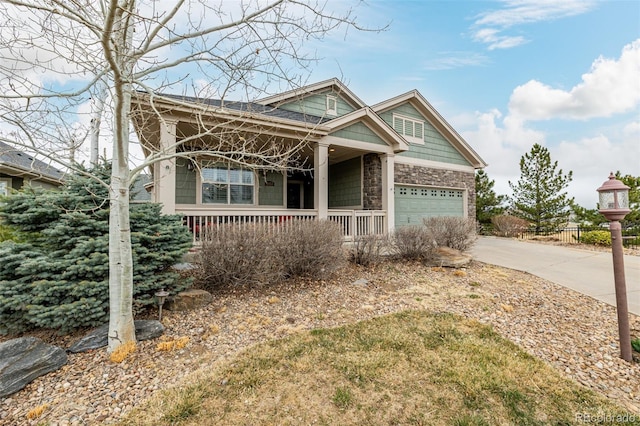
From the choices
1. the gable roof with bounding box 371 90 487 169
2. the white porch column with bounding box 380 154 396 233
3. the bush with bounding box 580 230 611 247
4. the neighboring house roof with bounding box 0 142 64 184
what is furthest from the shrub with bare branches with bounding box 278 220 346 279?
the bush with bounding box 580 230 611 247

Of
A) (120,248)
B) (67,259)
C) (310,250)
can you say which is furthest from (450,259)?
(67,259)

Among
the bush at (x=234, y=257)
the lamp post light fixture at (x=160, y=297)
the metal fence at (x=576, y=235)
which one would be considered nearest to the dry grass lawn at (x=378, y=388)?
the lamp post light fixture at (x=160, y=297)

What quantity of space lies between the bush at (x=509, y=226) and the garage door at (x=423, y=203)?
3.30m

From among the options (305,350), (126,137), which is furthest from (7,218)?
(305,350)

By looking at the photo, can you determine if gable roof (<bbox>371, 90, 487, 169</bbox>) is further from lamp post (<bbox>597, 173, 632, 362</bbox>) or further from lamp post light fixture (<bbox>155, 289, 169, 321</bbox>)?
lamp post light fixture (<bbox>155, 289, 169, 321</bbox>)

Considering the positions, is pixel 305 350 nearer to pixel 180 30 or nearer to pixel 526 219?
pixel 180 30

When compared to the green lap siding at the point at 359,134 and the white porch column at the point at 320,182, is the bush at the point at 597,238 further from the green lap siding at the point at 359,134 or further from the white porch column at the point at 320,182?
the white porch column at the point at 320,182

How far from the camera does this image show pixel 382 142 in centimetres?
914

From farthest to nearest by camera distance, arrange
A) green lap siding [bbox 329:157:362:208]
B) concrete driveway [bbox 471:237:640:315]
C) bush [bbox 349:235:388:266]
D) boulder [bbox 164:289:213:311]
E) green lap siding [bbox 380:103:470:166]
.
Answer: green lap siding [bbox 380:103:470:166] < green lap siding [bbox 329:157:362:208] < bush [bbox 349:235:388:266] < concrete driveway [bbox 471:237:640:315] < boulder [bbox 164:289:213:311]

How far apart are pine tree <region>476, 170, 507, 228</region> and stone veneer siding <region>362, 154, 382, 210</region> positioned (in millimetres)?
10462

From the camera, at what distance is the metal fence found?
1173cm

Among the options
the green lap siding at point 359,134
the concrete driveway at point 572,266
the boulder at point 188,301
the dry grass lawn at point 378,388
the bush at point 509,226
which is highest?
the green lap siding at point 359,134

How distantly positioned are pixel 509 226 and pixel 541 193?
11.1ft

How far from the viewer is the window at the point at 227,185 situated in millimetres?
8859
